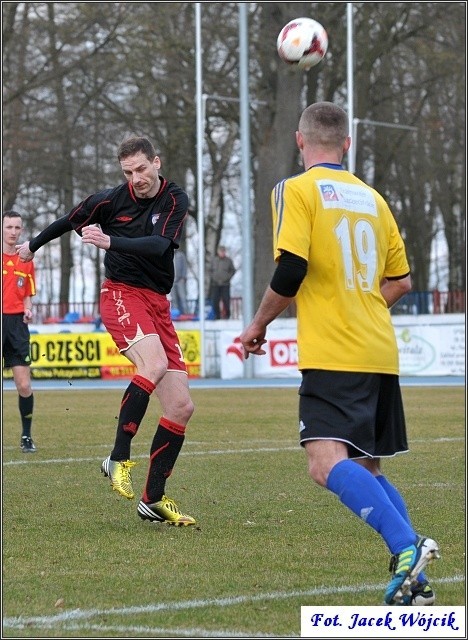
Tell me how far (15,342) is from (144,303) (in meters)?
4.79

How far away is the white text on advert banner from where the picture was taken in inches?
182

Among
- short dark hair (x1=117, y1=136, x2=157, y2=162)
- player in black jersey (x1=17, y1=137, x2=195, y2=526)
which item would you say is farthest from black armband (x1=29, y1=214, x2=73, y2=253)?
short dark hair (x1=117, y1=136, x2=157, y2=162)

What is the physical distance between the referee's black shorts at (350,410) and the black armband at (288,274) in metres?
0.36

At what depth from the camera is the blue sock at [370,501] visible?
4957 millimetres

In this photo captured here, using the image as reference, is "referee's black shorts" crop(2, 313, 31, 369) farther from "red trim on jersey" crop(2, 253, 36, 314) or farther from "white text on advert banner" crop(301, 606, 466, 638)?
"white text on advert banner" crop(301, 606, 466, 638)

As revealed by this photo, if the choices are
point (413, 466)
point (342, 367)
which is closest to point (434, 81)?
point (413, 466)

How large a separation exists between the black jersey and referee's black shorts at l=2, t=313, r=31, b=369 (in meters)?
4.60

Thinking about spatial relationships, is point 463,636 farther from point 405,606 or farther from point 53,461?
point 53,461

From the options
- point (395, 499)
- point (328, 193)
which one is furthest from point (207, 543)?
point (328, 193)

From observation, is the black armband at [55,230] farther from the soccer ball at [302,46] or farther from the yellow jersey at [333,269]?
the yellow jersey at [333,269]

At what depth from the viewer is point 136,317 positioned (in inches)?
300

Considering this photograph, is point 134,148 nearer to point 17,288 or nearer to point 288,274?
point 288,274

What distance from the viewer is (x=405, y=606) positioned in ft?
15.7

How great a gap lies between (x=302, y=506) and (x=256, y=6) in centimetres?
2745
